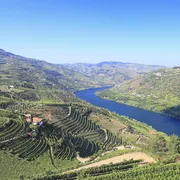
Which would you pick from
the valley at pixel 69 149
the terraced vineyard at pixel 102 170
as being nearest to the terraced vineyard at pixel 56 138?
the valley at pixel 69 149

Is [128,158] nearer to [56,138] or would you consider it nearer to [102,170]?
[102,170]

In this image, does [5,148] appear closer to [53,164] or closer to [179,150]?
[53,164]

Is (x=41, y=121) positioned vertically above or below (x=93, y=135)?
above

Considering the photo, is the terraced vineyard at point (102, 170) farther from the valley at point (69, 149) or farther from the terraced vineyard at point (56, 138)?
the terraced vineyard at point (56, 138)

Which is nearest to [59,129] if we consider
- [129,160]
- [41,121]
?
[41,121]

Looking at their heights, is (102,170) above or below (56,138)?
above

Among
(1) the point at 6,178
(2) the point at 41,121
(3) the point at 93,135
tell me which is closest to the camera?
(1) the point at 6,178

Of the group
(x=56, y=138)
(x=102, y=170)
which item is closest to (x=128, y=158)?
(x=102, y=170)

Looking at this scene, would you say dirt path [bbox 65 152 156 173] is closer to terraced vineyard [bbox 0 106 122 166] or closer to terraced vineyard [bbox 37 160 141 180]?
terraced vineyard [bbox 37 160 141 180]
